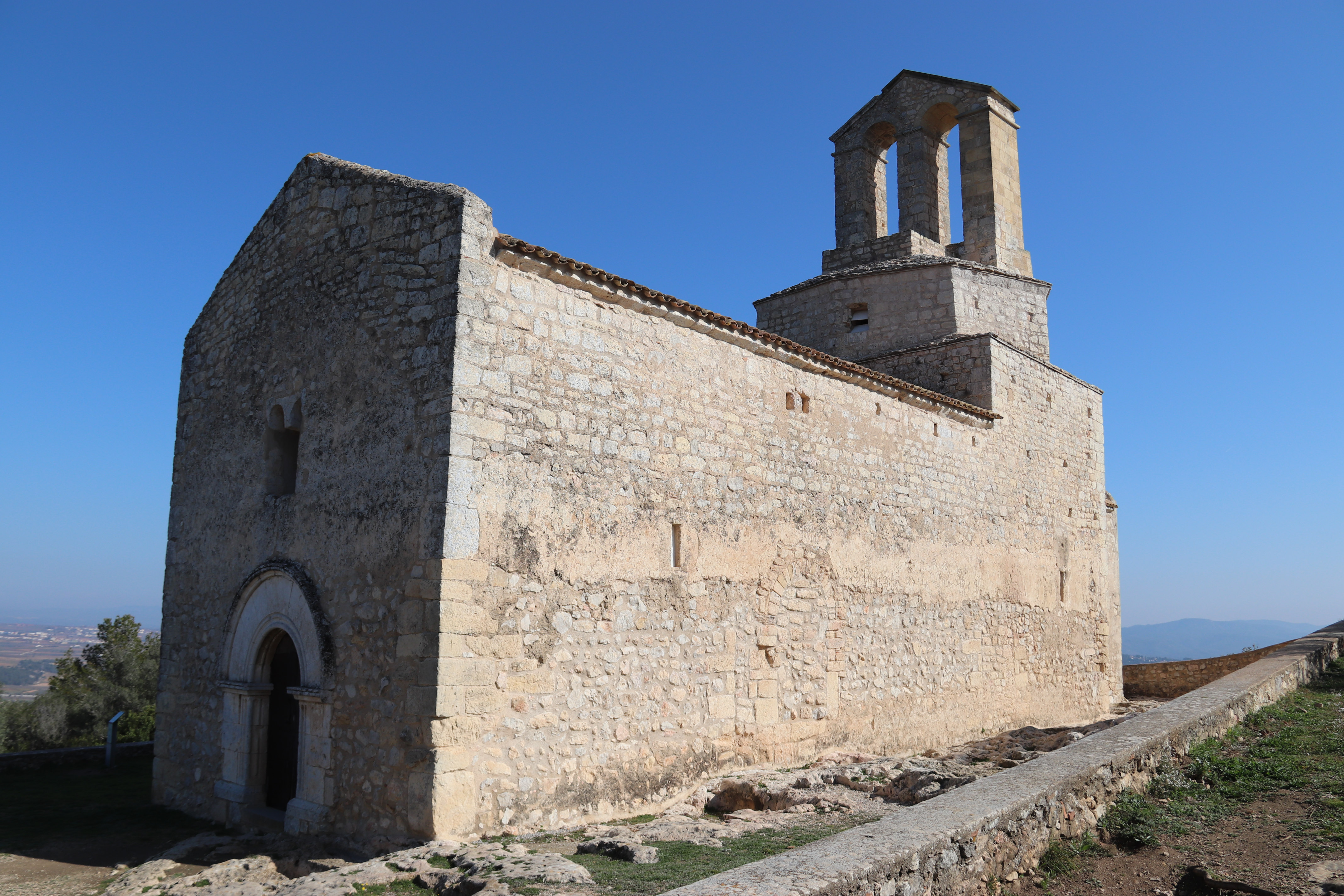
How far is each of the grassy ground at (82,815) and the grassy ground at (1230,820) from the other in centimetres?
730

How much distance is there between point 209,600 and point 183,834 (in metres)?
2.19

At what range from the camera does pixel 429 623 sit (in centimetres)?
639

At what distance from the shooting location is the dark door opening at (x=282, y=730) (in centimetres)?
811

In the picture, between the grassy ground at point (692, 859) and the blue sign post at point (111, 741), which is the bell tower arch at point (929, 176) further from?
the blue sign post at point (111, 741)


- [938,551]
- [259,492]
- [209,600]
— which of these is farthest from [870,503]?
[209,600]

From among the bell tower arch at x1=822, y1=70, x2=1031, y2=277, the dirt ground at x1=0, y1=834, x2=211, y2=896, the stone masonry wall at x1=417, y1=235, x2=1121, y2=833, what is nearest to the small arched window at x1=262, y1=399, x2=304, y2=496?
the stone masonry wall at x1=417, y1=235, x2=1121, y2=833

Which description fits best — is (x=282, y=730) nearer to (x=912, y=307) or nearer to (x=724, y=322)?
(x=724, y=322)

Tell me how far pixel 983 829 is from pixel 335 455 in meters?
5.71

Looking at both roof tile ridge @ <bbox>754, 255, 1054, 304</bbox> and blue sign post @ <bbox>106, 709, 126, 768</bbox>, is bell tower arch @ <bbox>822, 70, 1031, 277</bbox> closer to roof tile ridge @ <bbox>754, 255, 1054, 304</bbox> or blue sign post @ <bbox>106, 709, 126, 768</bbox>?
roof tile ridge @ <bbox>754, 255, 1054, 304</bbox>

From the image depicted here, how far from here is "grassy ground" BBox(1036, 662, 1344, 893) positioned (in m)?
4.69

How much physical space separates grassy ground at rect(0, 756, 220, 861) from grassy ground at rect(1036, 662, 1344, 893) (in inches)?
287

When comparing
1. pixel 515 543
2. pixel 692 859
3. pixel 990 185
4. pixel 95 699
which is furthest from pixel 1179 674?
pixel 95 699

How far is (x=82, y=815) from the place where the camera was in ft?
A: 29.8

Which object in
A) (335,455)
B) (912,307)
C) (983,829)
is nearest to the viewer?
(983,829)
